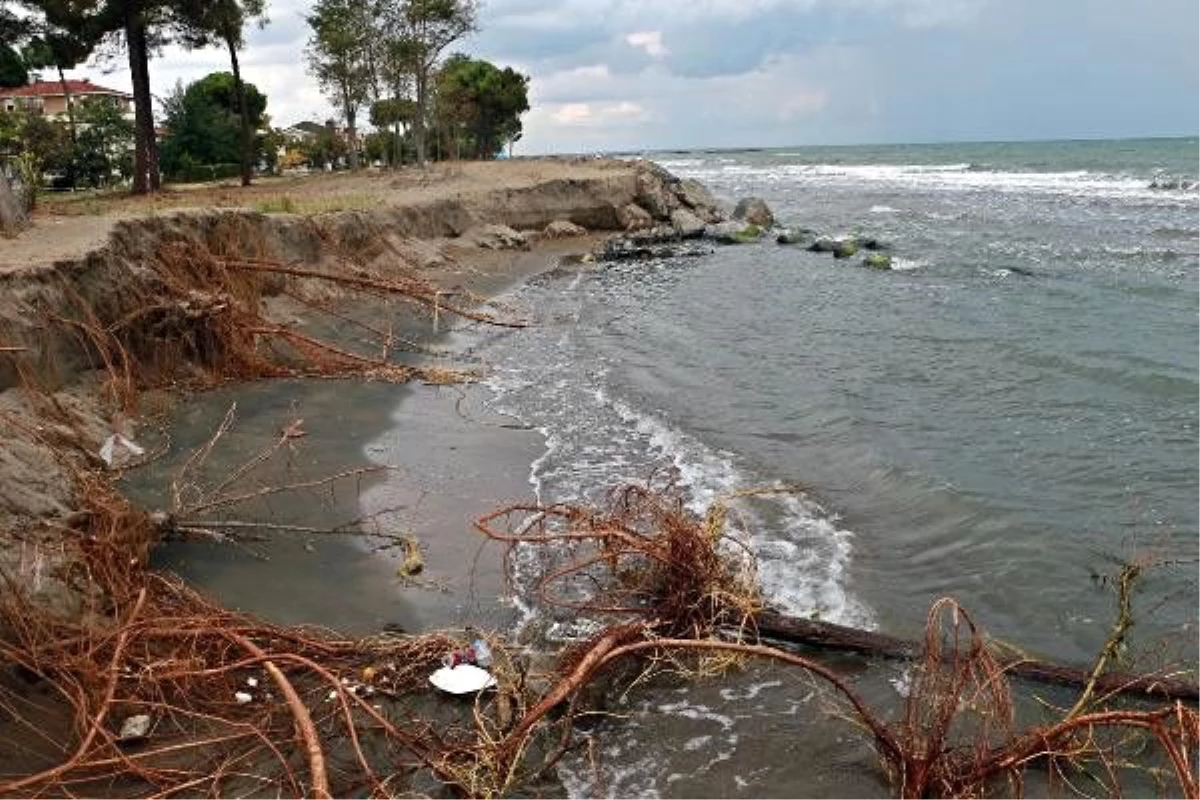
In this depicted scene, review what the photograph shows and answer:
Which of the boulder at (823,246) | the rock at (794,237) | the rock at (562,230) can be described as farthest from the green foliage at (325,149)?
the boulder at (823,246)

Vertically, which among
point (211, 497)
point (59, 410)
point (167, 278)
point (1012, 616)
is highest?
A: point (167, 278)

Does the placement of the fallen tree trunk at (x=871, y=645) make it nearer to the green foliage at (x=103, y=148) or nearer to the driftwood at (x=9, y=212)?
the driftwood at (x=9, y=212)

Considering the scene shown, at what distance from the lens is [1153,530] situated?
818 centimetres

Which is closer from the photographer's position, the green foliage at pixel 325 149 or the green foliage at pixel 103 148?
the green foliage at pixel 103 148

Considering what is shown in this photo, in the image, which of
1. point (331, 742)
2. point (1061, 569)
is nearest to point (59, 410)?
point (331, 742)

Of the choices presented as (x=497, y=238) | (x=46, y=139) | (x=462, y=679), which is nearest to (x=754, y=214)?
Answer: (x=497, y=238)

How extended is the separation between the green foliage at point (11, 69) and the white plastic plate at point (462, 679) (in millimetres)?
32612

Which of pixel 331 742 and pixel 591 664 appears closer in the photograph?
pixel 591 664

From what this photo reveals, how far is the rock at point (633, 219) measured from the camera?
3659 centimetres

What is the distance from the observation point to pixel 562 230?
34031 mm

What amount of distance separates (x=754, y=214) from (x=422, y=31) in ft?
53.8

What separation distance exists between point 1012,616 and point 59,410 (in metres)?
7.49

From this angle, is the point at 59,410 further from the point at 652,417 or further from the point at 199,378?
the point at 652,417

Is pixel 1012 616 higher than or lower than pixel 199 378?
lower
